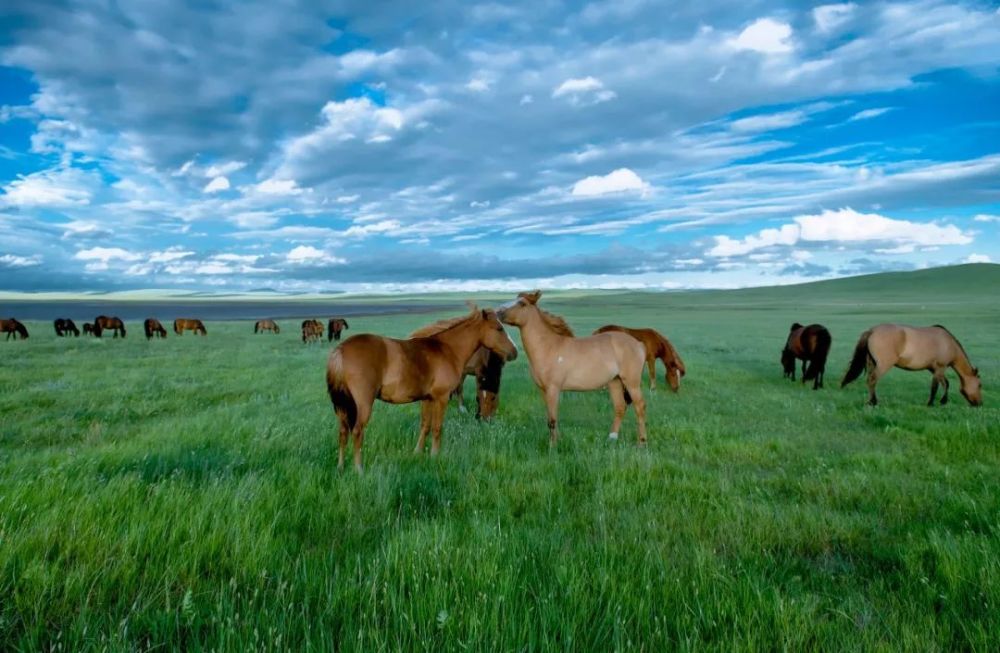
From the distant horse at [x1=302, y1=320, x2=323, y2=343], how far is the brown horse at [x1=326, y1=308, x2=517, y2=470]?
96.4 feet

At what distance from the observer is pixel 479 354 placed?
10500mm

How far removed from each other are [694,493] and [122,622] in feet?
16.6

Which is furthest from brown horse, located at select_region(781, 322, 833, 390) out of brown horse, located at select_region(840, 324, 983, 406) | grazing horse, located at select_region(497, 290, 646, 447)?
grazing horse, located at select_region(497, 290, 646, 447)

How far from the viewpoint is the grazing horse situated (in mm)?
8461

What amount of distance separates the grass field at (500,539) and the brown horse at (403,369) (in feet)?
2.14

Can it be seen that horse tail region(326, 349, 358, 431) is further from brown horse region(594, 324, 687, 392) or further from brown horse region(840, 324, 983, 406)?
brown horse region(840, 324, 983, 406)

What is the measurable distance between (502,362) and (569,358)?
1.60 metres

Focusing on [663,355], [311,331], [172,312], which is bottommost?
[663,355]

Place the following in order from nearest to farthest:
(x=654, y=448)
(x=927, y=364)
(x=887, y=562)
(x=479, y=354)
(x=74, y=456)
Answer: (x=887, y=562)
(x=74, y=456)
(x=654, y=448)
(x=479, y=354)
(x=927, y=364)

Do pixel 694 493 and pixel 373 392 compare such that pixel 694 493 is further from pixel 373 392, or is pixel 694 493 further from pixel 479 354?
pixel 479 354

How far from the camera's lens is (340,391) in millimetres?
6305

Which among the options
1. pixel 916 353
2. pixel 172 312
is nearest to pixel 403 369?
pixel 916 353

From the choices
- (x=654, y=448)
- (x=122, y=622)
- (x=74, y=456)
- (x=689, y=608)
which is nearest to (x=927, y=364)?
(x=654, y=448)

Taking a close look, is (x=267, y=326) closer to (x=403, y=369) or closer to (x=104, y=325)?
(x=104, y=325)
